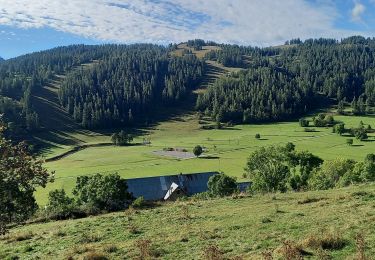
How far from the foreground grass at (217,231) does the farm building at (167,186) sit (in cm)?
6250

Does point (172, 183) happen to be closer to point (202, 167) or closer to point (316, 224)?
point (202, 167)

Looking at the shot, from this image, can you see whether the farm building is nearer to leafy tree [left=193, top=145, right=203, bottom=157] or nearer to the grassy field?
the grassy field

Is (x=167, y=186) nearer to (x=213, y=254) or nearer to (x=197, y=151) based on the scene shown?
(x=197, y=151)

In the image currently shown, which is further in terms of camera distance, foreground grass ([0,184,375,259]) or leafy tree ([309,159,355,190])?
leafy tree ([309,159,355,190])

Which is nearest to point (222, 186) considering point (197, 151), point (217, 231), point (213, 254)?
point (217, 231)

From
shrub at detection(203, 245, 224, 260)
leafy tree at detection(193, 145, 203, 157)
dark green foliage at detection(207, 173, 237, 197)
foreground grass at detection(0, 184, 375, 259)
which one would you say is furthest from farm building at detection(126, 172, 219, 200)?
shrub at detection(203, 245, 224, 260)

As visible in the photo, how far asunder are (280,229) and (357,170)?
8382 cm

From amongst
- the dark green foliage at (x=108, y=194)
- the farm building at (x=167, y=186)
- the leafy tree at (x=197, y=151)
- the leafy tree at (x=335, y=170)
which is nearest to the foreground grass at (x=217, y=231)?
the dark green foliage at (x=108, y=194)

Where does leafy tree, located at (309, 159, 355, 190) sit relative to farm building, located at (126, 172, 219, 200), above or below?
above

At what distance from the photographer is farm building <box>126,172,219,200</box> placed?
10025 centimetres

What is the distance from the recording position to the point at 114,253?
75.7 ft

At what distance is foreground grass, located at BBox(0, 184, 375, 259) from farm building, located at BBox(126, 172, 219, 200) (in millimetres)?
62504

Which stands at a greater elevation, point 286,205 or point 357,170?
point 286,205

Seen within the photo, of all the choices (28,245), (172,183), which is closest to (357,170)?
(172,183)
